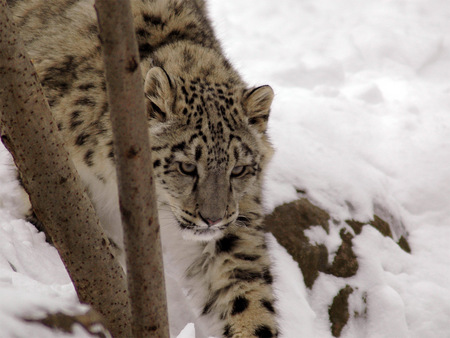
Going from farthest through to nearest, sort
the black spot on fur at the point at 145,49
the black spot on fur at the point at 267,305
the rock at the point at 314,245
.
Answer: the rock at the point at 314,245
the black spot on fur at the point at 145,49
the black spot on fur at the point at 267,305

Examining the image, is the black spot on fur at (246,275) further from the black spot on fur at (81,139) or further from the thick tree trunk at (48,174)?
the thick tree trunk at (48,174)

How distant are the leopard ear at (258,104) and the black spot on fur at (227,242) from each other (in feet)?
2.37

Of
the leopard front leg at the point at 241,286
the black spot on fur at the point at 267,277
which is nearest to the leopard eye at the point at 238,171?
the leopard front leg at the point at 241,286

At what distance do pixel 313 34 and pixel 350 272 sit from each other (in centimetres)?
463

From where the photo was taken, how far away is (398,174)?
Result: 630cm

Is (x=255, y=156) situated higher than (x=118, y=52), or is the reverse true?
(x=118, y=52)

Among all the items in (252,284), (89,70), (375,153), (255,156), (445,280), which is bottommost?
(445,280)

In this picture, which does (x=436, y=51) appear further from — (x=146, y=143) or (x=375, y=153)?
(x=146, y=143)

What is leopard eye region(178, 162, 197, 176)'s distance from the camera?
3646 mm

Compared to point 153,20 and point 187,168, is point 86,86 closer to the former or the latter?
point 153,20

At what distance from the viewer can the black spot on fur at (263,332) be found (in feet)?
12.5

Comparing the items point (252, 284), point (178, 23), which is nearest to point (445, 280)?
point (252, 284)

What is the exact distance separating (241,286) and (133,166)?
7.36 feet

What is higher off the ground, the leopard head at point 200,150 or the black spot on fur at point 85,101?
the black spot on fur at point 85,101
